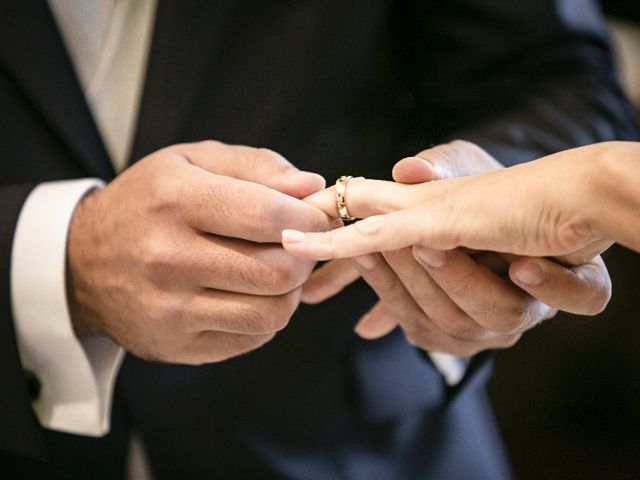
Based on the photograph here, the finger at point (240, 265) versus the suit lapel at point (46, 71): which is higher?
the suit lapel at point (46, 71)

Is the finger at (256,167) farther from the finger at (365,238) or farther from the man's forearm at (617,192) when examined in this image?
the man's forearm at (617,192)

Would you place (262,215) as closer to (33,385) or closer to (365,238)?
(365,238)

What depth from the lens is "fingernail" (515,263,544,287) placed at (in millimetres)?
500

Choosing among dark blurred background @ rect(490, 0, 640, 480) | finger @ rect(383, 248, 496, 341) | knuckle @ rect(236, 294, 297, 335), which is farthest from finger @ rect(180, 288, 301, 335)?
dark blurred background @ rect(490, 0, 640, 480)

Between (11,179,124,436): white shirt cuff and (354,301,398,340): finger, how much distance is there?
26 centimetres

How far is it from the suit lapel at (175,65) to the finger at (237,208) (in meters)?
0.18

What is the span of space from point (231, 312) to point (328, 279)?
127 millimetres

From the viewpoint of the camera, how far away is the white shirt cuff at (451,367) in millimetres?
815

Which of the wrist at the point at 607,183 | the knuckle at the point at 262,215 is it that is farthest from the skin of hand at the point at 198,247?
the wrist at the point at 607,183

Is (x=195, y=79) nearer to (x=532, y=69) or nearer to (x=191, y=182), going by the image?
(x=191, y=182)

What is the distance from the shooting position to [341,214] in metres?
0.56

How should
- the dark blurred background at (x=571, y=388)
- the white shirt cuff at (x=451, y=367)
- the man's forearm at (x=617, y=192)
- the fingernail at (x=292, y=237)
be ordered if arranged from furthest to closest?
the dark blurred background at (x=571, y=388) → the white shirt cuff at (x=451, y=367) → the fingernail at (x=292, y=237) → the man's forearm at (x=617, y=192)

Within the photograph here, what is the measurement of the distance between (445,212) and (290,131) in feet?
0.97

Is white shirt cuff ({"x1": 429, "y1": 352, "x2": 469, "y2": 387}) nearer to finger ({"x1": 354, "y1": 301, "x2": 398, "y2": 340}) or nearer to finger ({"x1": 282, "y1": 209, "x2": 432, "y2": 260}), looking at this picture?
finger ({"x1": 354, "y1": 301, "x2": 398, "y2": 340})
